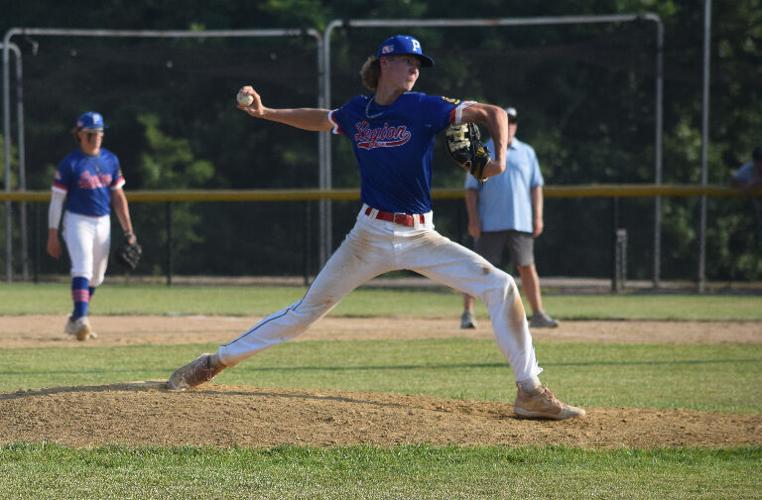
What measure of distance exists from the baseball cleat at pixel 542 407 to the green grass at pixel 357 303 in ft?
23.8

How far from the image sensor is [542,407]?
6379mm

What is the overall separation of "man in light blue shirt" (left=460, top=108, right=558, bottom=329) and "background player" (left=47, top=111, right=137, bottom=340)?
321 cm

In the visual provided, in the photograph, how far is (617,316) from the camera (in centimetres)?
1385

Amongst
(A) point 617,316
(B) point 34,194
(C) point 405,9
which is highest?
(C) point 405,9

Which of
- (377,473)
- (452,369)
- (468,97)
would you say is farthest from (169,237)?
(377,473)

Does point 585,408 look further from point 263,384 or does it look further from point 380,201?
point 263,384

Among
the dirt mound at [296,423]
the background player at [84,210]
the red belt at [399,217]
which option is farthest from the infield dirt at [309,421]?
the background player at [84,210]

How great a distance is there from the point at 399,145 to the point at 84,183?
5.28 meters

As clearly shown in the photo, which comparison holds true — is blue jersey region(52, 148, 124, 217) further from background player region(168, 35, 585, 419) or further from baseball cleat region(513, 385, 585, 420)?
baseball cleat region(513, 385, 585, 420)

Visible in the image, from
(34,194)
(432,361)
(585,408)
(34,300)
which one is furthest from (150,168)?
(585,408)

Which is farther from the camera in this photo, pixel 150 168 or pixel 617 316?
pixel 150 168

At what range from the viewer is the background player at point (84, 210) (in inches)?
424

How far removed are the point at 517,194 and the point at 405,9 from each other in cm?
1600

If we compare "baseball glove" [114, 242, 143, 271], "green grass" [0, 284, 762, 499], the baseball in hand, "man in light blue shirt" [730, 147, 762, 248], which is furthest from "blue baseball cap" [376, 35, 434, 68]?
"baseball glove" [114, 242, 143, 271]
